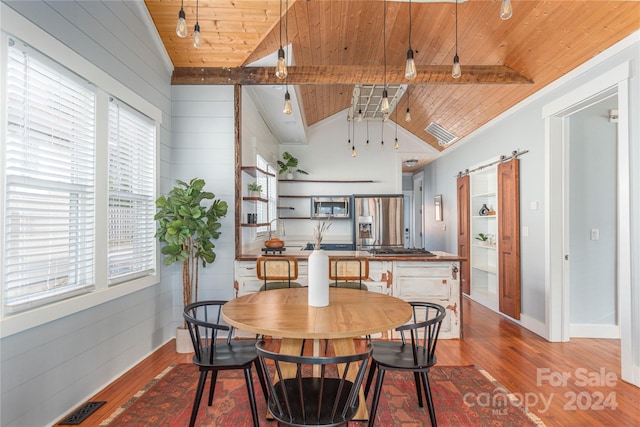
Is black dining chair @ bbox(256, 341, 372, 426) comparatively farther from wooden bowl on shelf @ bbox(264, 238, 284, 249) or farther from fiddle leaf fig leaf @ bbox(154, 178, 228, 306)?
wooden bowl on shelf @ bbox(264, 238, 284, 249)

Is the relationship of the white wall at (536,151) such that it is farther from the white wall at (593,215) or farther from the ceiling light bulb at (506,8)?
the ceiling light bulb at (506,8)

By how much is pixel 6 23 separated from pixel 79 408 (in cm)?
238

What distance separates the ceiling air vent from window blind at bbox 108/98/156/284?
471 centimetres

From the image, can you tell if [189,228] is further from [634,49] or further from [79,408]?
[634,49]

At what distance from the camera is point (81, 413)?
231 centimetres

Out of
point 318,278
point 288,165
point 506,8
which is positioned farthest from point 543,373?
point 288,165

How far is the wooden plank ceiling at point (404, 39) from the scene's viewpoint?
3.02 m

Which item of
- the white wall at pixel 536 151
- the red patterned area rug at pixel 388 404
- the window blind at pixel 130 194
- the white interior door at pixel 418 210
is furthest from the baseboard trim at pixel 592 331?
the white interior door at pixel 418 210

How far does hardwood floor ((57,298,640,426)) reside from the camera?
233cm

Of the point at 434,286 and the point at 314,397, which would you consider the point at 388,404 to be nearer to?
the point at 314,397

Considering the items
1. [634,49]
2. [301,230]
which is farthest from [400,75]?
[301,230]

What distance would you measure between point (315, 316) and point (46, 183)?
1.83 meters

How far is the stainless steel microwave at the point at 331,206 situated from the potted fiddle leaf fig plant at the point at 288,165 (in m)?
0.62

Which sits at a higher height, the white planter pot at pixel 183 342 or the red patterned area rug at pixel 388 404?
the white planter pot at pixel 183 342
